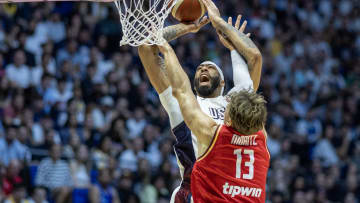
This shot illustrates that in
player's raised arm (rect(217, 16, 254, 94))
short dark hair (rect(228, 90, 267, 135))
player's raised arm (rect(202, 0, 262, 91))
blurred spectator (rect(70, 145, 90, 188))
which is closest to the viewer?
short dark hair (rect(228, 90, 267, 135))

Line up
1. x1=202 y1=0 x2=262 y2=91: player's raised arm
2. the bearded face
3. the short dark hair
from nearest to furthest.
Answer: the short dark hair < x1=202 y1=0 x2=262 y2=91: player's raised arm < the bearded face

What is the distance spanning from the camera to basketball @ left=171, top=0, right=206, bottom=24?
5805 mm

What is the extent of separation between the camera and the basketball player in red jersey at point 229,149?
4863 mm

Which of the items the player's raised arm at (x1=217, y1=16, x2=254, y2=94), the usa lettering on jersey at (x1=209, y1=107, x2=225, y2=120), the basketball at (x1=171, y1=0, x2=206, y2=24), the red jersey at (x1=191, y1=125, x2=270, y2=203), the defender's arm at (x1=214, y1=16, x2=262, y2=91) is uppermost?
the basketball at (x1=171, y1=0, x2=206, y2=24)

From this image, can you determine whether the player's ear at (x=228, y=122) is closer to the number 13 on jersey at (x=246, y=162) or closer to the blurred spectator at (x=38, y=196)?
the number 13 on jersey at (x=246, y=162)

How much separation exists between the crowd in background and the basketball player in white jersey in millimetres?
4443

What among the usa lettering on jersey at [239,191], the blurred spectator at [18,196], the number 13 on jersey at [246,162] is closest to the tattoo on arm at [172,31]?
the number 13 on jersey at [246,162]

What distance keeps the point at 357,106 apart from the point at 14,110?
8006mm

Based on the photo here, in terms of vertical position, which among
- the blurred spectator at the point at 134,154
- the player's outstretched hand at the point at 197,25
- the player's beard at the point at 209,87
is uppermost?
the player's outstretched hand at the point at 197,25

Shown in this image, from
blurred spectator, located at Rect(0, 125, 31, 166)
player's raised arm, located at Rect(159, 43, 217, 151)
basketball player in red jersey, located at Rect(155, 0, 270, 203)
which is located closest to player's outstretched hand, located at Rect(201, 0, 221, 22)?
player's raised arm, located at Rect(159, 43, 217, 151)

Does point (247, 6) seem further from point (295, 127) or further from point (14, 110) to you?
point (14, 110)

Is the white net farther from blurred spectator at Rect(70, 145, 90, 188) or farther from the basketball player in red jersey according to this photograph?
blurred spectator at Rect(70, 145, 90, 188)

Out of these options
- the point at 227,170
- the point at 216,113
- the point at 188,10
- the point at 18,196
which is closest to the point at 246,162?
the point at 227,170

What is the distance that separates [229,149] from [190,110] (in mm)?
411
